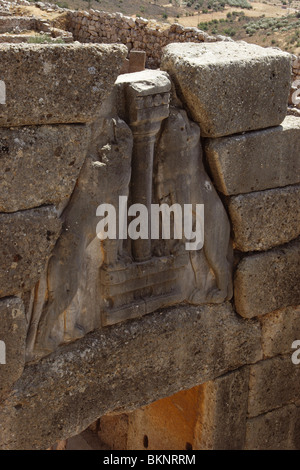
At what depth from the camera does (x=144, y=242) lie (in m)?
3.54

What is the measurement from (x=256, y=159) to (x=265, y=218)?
15.6 inches

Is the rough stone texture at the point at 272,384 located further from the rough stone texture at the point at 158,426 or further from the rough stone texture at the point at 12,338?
the rough stone texture at the point at 12,338

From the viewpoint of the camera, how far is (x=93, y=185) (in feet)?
10.6

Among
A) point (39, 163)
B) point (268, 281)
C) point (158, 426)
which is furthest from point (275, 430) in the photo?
point (39, 163)

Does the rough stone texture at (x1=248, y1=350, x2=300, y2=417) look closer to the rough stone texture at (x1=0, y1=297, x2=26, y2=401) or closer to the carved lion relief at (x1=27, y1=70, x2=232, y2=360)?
the carved lion relief at (x1=27, y1=70, x2=232, y2=360)

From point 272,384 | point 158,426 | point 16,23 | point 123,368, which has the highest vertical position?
point 16,23

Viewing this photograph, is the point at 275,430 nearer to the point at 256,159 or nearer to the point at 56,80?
the point at 256,159

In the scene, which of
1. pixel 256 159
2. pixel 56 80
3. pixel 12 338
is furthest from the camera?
pixel 256 159

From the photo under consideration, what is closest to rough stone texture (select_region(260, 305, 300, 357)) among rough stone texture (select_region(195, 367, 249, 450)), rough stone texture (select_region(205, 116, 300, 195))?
rough stone texture (select_region(195, 367, 249, 450))

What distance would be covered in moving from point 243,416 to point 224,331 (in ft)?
2.58

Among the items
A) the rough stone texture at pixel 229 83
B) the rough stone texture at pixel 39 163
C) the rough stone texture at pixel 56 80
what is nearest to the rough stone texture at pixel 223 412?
the rough stone texture at pixel 229 83

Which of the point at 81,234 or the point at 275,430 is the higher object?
the point at 81,234

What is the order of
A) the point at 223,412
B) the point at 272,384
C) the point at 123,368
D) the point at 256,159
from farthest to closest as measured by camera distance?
the point at 272,384
the point at 223,412
the point at 256,159
the point at 123,368
